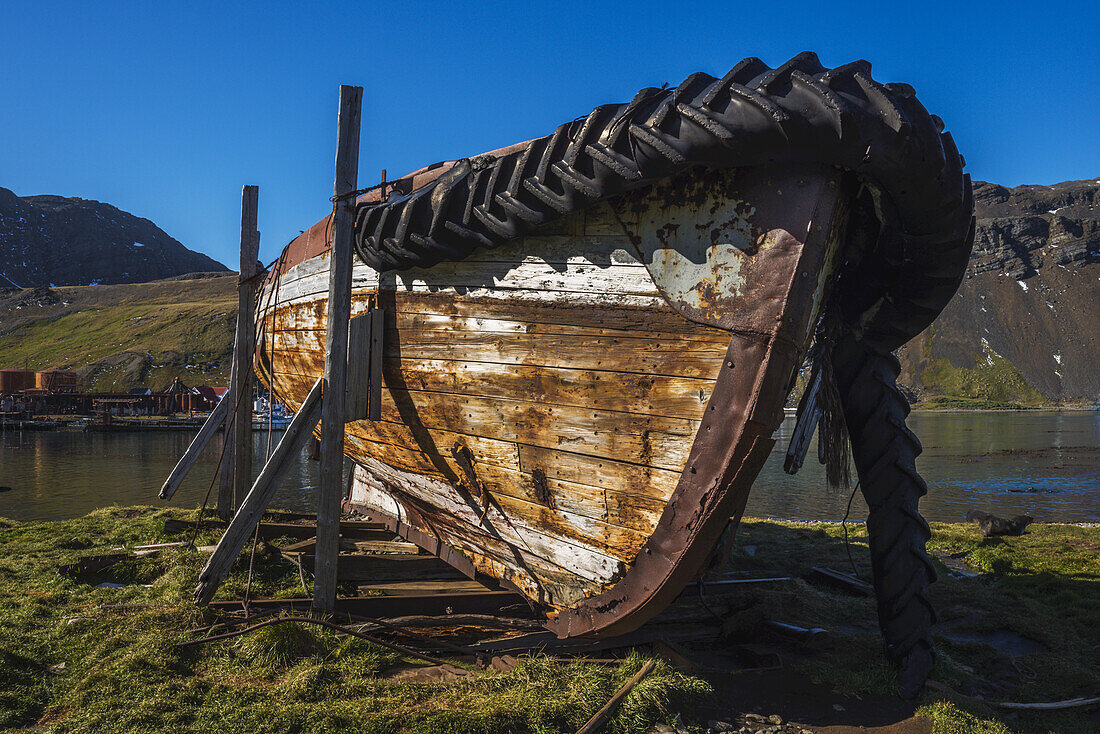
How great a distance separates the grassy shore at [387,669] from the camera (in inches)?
132

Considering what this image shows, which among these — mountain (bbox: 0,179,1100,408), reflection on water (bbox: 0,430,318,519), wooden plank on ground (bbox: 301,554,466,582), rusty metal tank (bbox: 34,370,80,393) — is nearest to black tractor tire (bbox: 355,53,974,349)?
wooden plank on ground (bbox: 301,554,466,582)

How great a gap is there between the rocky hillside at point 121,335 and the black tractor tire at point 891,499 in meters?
77.4

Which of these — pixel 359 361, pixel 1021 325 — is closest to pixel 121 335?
pixel 359 361

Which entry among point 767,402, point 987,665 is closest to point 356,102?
point 767,402

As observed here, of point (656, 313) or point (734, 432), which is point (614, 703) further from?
point (656, 313)

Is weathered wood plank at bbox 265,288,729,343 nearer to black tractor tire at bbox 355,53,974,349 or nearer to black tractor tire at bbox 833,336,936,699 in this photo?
black tractor tire at bbox 355,53,974,349

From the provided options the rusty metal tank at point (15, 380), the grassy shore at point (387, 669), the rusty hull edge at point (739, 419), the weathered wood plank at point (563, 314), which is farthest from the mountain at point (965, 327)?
the rusty hull edge at point (739, 419)

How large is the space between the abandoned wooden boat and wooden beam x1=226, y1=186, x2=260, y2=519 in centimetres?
364

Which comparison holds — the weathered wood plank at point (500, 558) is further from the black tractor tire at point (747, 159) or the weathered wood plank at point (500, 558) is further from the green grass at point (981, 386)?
the green grass at point (981, 386)

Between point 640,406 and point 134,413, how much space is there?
65.8 m

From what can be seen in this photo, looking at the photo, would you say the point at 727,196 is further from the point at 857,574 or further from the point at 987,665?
the point at 857,574

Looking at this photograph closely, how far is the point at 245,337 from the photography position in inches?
310

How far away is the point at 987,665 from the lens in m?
4.99

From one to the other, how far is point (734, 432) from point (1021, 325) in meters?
145
